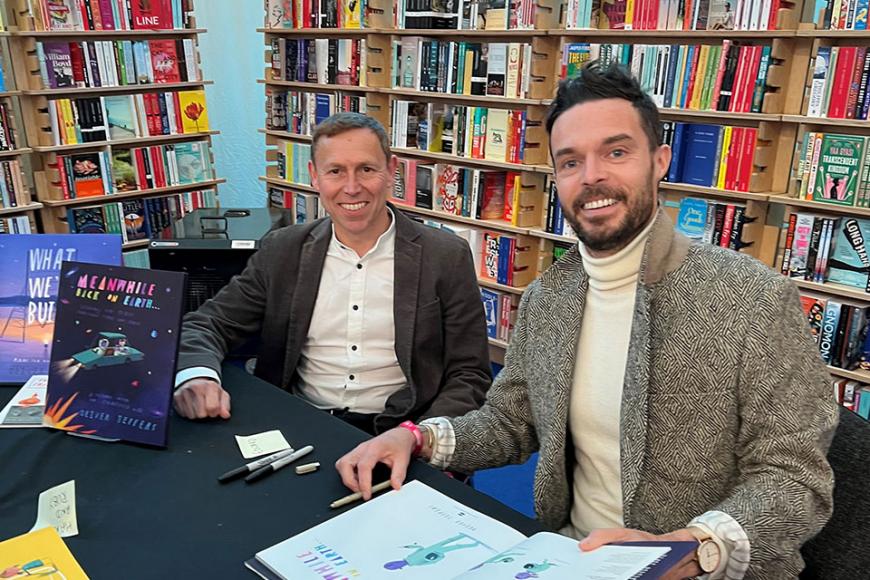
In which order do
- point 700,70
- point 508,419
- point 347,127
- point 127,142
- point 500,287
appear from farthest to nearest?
point 127,142, point 500,287, point 700,70, point 347,127, point 508,419

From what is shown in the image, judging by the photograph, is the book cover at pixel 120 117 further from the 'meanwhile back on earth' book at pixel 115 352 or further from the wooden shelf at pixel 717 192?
the 'meanwhile back on earth' book at pixel 115 352

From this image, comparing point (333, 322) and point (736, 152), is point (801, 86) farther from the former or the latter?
point (333, 322)

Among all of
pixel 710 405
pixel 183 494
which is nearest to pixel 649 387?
pixel 710 405

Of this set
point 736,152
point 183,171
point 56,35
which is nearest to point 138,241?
point 183,171

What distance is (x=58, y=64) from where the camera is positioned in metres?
3.86

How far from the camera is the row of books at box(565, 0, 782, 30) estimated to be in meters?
2.79

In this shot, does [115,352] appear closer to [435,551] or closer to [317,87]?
[435,551]

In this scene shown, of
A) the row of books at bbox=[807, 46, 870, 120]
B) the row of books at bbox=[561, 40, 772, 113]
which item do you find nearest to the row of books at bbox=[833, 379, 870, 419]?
the row of books at bbox=[807, 46, 870, 120]

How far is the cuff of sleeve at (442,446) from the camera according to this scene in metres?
1.31

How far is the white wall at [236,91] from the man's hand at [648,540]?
466 centimetres

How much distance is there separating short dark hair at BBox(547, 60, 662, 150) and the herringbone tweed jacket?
16 centimetres

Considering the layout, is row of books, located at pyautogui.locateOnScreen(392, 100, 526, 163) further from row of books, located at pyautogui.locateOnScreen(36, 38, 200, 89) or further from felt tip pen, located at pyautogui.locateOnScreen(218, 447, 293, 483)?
felt tip pen, located at pyautogui.locateOnScreen(218, 447, 293, 483)

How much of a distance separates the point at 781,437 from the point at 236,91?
474 cm

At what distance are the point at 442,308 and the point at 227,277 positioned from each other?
819 mm
